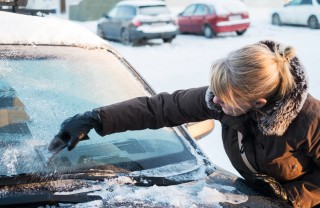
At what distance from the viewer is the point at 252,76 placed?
6.14 ft

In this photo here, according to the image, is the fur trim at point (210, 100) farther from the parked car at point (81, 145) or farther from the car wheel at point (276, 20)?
the car wheel at point (276, 20)

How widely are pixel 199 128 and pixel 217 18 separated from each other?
13.8 m

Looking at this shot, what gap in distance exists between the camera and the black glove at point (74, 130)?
6.69 feet

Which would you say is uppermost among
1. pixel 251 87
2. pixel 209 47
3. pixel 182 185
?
pixel 251 87

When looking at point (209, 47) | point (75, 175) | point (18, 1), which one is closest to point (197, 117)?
point (75, 175)

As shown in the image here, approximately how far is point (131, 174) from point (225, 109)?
463 mm

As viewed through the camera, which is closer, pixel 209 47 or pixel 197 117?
pixel 197 117

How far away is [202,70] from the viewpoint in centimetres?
1046

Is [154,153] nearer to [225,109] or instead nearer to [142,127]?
[142,127]

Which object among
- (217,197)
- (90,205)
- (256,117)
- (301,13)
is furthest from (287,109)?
(301,13)

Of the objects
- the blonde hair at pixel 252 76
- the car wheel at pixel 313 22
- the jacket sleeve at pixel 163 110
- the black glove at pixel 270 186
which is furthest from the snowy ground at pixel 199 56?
the blonde hair at pixel 252 76

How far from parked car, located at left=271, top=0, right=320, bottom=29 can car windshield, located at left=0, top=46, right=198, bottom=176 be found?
15.6 metres

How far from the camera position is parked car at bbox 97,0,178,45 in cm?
1479

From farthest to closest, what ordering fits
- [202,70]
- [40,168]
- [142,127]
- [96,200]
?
[202,70]
[142,127]
[40,168]
[96,200]
